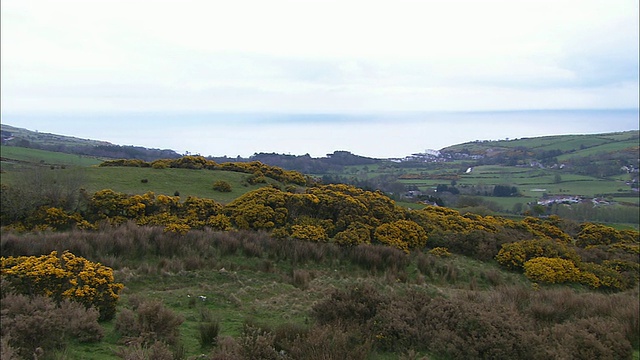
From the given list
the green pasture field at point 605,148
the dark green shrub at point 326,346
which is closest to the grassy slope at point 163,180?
the dark green shrub at point 326,346

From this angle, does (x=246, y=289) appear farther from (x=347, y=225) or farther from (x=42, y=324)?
(x=347, y=225)

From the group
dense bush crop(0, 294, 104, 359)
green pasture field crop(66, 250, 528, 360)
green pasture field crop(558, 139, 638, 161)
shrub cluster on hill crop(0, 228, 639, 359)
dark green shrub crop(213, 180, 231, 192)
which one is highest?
A: green pasture field crop(558, 139, 638, 161)

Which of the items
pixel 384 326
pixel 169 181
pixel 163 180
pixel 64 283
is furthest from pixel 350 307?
pixel 163 180

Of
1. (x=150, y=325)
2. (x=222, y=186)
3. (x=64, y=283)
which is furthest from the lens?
(x=222, y=186)

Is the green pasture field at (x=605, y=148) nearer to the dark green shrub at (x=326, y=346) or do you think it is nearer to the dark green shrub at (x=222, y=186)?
the dark green shrub at (x=222, y=186)

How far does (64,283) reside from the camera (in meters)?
5.66

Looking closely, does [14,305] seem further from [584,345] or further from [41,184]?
[41,184]

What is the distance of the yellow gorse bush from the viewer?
18.0 ft

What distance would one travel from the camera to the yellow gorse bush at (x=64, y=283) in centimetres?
549

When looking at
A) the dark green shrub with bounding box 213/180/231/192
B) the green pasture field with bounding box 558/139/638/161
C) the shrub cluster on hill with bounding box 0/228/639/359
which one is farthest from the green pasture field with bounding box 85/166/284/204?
the green pasture field with bounding box 558/139/638/161

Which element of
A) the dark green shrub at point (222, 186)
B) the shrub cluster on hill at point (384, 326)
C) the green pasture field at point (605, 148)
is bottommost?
the shrub cluster on hill at point (384, 326)

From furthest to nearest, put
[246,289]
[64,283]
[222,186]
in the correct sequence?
[222,186] < [246,289] < [64,283]

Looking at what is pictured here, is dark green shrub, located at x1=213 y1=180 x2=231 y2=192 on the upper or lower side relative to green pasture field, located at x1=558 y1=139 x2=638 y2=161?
lower

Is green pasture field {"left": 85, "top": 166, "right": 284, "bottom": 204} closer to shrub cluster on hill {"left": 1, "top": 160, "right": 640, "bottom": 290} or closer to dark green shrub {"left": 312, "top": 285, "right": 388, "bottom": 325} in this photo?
shrub cluster on hill {"left": 1, "top": 160, "right": 640, "bottom": 290}
